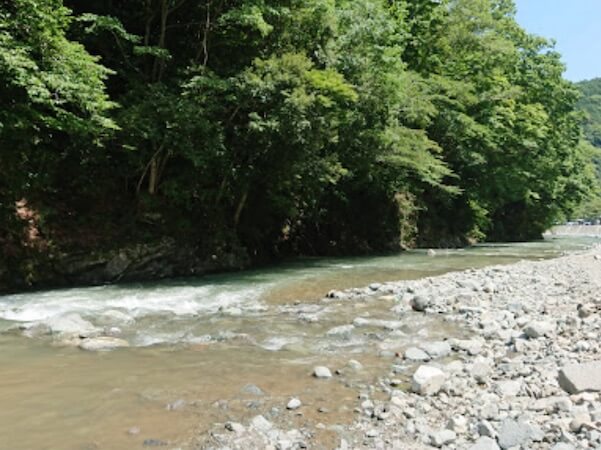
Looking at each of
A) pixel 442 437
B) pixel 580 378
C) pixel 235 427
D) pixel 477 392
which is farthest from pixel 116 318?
pixel 580 378

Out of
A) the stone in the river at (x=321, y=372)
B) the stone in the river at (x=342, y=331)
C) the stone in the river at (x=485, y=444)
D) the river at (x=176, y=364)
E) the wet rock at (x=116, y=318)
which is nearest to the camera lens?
the stone in the river at (x=485, y=444)

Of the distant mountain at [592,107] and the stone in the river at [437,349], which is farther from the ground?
the distant mountain at [592,107]

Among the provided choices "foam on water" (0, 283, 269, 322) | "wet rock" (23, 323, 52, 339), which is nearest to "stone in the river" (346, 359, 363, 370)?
"foam on water" (0, 283, 269, 322)

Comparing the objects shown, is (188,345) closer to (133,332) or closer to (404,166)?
(133,332)

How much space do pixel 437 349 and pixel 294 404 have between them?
233cm

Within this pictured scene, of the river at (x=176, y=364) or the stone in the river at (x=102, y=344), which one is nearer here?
the river at (x=176, y=364)

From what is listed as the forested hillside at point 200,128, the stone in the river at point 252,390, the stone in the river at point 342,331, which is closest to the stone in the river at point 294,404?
the stone in the river at point 252,390

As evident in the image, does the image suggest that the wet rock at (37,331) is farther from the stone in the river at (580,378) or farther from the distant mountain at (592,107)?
the distant mountain at (592,107)

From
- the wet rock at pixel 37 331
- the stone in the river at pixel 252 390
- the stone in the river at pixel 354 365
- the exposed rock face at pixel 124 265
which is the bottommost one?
the stone in the river at pixel 354 365

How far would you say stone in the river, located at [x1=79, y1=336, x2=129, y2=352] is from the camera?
6.70 metres

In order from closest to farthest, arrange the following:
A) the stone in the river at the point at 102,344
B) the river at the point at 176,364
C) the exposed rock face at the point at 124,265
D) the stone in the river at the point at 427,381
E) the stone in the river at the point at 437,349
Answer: the river at the point at 176,364 < the stone in the river at the point at 427,381 < the stone in the river at the point at 437,349 < the stone in the river at the point at 102,344 < the exposed rock face at the point at 124,265

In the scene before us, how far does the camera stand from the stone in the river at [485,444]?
3.61 meters

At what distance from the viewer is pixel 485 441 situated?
12.1 feet

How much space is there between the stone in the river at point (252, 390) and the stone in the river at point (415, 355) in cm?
187
